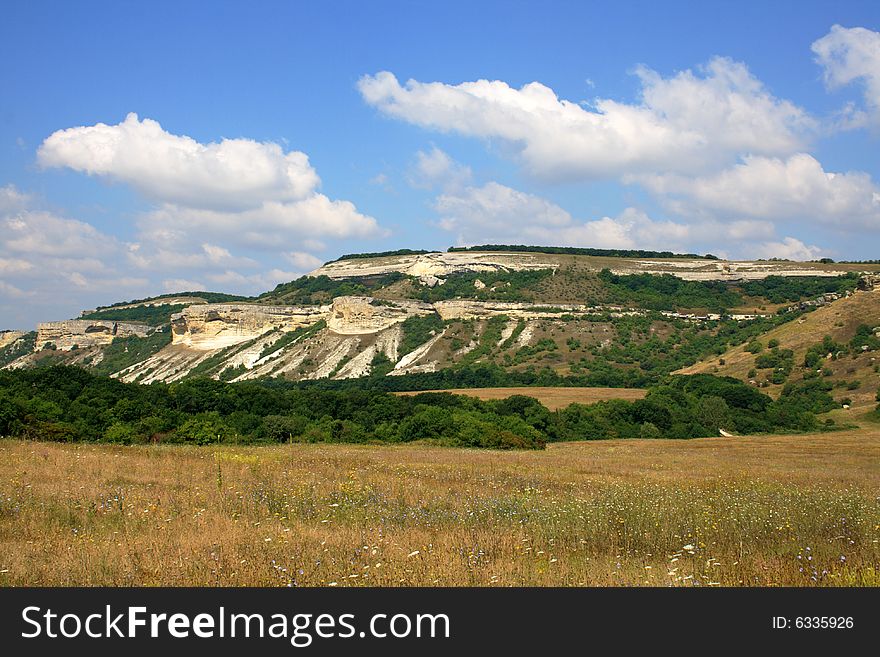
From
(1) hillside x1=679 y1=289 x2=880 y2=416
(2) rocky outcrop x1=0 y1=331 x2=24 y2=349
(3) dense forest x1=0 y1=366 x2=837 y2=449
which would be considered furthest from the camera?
(2) rocky outcrop x1=0 y1=331 x2=24 y2=349

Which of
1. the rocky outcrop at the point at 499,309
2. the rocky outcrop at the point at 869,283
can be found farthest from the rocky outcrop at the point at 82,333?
the rocky outcrop at the point at 869,283

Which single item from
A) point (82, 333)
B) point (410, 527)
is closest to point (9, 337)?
point (82, 333)

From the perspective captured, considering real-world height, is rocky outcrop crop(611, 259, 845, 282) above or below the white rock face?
below

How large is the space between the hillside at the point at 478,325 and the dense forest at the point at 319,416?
1266 inches

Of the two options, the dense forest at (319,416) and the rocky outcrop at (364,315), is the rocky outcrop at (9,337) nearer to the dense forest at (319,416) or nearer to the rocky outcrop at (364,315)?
the rocky outcrop at (364,315)

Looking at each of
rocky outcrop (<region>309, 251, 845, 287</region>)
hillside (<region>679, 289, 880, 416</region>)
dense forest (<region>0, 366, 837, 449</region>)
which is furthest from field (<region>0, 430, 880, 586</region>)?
rocky outcrop (<region>309, 251, 845, 287</region>)

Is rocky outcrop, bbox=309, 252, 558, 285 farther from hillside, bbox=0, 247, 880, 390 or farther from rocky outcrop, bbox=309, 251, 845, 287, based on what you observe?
hillside, bbox=0, 247, 880, 390

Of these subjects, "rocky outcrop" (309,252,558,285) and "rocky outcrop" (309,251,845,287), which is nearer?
"rocky outcrop" (309,251,845,287)

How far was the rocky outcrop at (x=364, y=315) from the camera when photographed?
411 ft

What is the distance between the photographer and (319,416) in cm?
3903

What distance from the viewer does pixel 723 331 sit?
113312 mm

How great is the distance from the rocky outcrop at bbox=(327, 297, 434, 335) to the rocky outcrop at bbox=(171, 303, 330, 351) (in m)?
9.66

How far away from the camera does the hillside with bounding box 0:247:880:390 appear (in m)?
103
